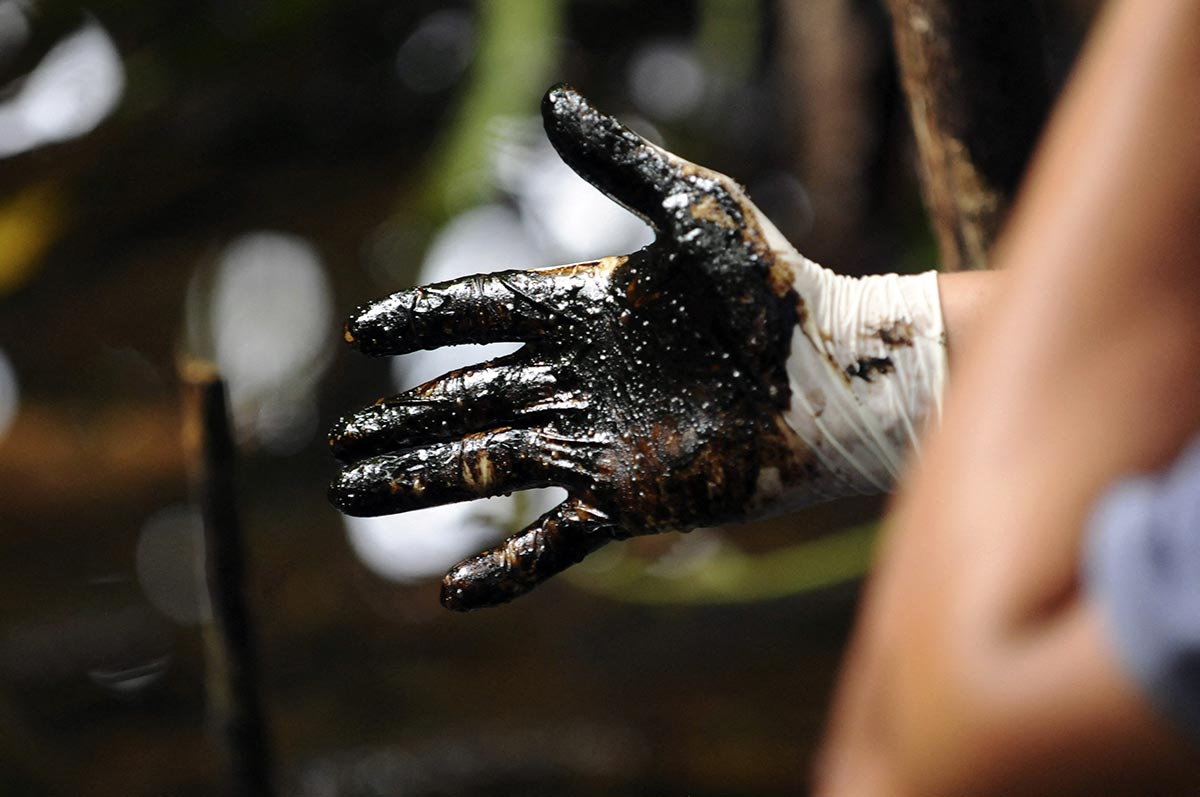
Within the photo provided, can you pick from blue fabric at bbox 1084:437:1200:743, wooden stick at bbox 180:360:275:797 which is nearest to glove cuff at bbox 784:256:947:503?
blue fabric at bbox 1084:437:1200:743

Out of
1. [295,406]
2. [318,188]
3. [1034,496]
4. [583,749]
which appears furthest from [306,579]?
[1034,496]

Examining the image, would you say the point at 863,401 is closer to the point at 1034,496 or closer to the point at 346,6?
the point at 1034,496

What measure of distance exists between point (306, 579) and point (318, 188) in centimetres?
223

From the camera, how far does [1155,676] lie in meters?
0.57

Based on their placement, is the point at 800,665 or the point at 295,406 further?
the point at 295,406

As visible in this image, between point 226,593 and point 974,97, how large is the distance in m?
1.41

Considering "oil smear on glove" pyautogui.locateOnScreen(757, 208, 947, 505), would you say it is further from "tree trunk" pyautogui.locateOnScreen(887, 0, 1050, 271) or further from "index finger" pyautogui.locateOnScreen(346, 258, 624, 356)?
"tree trunk" pyautogui.locateOnScreen(887, 0, 1050, 271)

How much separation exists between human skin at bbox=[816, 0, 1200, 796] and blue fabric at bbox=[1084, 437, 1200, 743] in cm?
3

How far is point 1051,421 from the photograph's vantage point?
67cm

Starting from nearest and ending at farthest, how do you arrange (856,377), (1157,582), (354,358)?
(1157,582) < (856,377) < (354,358)

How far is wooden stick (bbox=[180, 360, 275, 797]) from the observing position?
1.63 meters

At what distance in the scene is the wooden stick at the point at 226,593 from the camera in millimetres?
1626

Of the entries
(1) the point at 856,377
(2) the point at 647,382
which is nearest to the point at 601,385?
(2) the point at 647,382

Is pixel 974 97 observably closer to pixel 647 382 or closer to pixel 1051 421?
pixel 647 382
